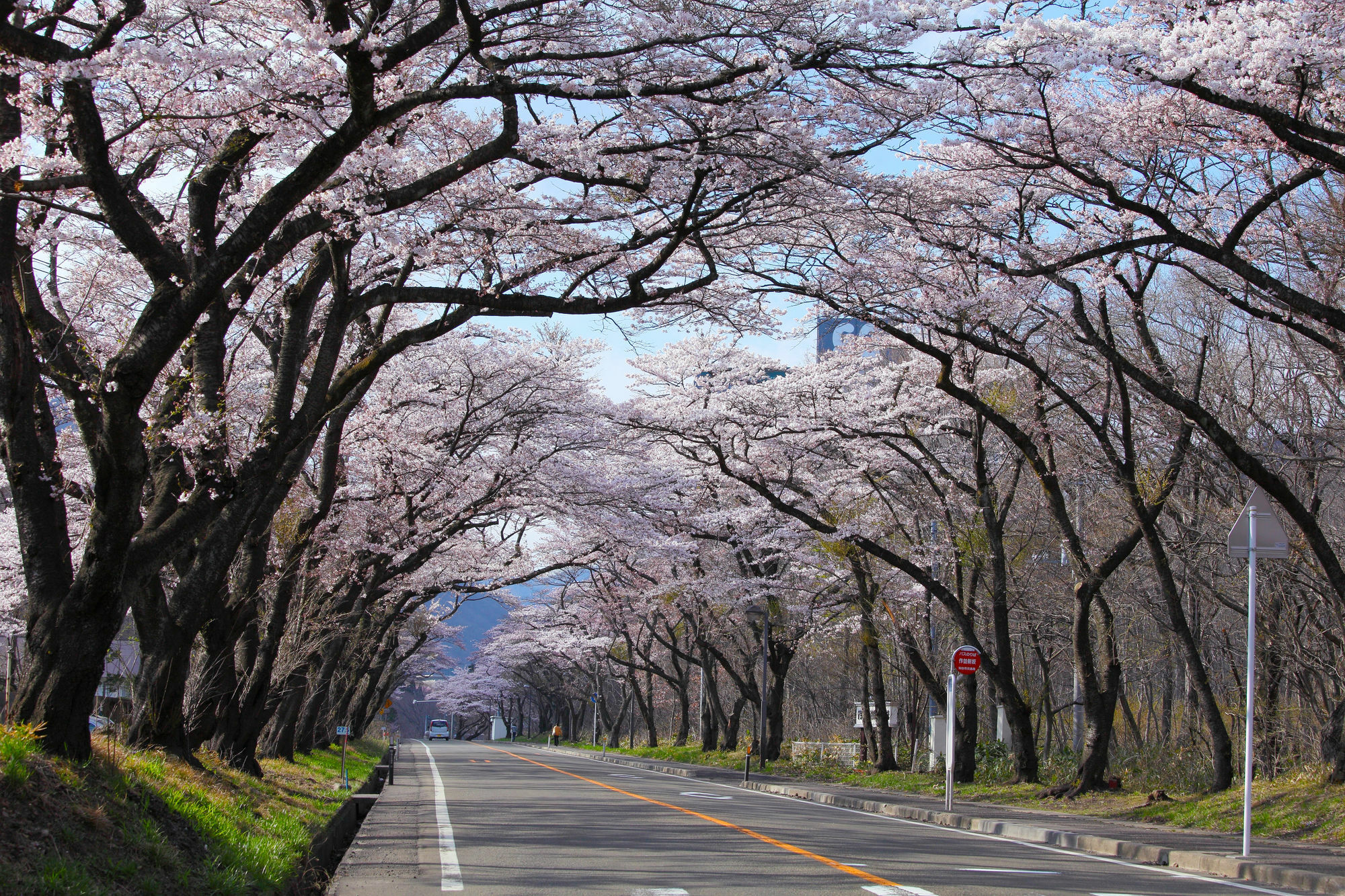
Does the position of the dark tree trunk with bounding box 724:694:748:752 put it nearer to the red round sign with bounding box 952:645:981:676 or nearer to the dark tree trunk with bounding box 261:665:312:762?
the dark tree trunk with bounding box 261:665:312:762

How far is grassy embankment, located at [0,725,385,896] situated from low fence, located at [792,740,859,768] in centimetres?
2366

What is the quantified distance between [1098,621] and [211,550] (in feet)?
67.6

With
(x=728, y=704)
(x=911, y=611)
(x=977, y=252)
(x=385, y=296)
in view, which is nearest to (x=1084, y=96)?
(x=977, y=252)

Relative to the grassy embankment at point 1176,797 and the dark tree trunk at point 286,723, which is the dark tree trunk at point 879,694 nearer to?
the grassy embankment at point 1176,797

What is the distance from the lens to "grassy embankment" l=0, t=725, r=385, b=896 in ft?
18.1

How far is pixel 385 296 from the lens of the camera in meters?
11.2

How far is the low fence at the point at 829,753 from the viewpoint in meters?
32.1

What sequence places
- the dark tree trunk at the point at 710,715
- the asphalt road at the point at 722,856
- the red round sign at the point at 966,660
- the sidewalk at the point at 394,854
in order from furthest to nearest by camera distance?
the dark tree trunk at the point at 710,715
the red round sign at the point at 966,660
the sidewalk at the point at 394,854
the asphalt road at the point at 722,856

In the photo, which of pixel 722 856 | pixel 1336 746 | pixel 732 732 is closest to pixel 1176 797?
pixel 1336 746

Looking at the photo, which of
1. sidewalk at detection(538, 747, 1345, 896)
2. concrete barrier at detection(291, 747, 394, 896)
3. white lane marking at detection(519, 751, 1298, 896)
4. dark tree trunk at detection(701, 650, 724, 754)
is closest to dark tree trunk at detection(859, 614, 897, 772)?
sidewalk at detection(538, 747, 1345, 896)

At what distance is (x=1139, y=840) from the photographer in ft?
40.9

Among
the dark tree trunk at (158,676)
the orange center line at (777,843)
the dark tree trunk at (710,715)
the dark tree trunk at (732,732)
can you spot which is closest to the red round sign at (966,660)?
the orange center line at (777,843)

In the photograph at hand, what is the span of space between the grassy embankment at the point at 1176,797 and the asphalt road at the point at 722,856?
3.08 metres

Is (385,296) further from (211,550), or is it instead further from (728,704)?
(728,704)
